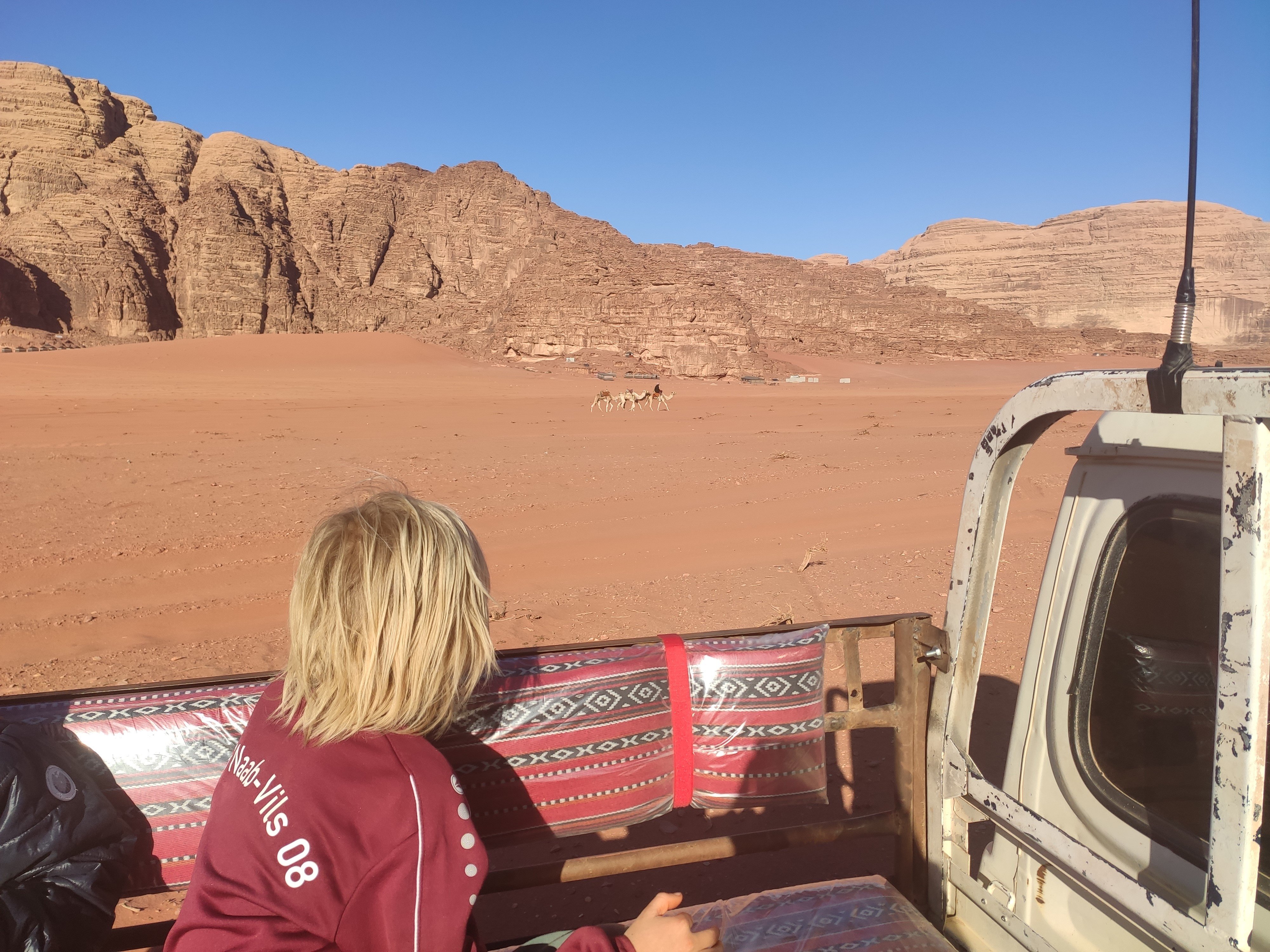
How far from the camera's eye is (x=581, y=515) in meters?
10.1

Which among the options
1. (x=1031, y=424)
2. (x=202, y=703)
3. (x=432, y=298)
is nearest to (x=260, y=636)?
(x=202, y=703)

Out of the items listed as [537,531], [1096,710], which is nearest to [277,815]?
[1096,710]

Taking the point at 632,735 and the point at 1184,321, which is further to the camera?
the point at 632,735

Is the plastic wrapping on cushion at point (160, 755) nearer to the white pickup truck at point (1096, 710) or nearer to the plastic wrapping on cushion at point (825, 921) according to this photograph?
the white pickup truck at point (1096, 710)

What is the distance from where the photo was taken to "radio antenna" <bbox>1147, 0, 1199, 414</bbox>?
1.40 m

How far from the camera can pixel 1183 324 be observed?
5.24 feet

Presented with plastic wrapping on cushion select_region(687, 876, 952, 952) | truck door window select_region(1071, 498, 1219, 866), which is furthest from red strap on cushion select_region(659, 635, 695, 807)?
truck door window select_region(1071, 498, 1219, 866)

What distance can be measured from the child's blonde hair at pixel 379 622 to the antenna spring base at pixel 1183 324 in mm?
1434

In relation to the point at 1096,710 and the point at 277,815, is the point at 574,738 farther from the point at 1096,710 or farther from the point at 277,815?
the point at 1096,710

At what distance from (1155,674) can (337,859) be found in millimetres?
1720

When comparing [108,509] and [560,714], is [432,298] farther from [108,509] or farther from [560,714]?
[560,714]

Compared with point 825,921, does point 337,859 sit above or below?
above

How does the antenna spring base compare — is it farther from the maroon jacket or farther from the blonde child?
the maroon jacket

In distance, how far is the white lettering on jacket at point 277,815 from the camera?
1305 mm
